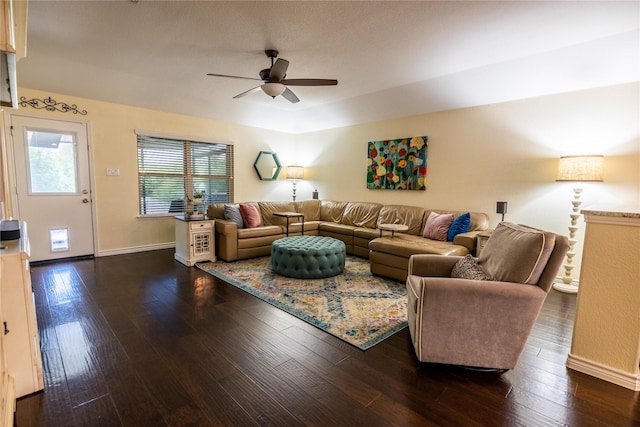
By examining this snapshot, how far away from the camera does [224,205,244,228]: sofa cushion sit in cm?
480

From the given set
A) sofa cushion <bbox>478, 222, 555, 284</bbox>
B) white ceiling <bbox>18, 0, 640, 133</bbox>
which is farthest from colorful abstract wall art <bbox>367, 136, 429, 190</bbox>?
sofa cushion <bbox>478, 222, 555, 284</bbox>

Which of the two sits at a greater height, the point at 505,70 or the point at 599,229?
the point at 505,70

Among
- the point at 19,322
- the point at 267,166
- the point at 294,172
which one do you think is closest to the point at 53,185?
the point at 19,322

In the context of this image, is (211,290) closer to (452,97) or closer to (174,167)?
(174,167)

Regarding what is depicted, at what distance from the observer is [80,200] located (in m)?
4.49

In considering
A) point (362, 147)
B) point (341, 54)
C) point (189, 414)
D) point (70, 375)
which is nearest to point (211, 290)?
point (70, 375)

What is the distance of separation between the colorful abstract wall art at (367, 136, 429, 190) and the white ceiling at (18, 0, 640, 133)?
621 millimetres

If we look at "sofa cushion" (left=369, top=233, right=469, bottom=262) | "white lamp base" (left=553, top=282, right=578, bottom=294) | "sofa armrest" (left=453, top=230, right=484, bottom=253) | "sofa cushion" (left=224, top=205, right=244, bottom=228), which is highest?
"sofa cushion" (left=224, top=205, right=244, bottom=228)

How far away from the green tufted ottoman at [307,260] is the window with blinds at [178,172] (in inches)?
99.9

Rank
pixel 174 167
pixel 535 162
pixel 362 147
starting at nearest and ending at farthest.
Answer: pixel 535 162 < pixel 174 167 < pixel 362 147

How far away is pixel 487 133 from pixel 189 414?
4597 mm

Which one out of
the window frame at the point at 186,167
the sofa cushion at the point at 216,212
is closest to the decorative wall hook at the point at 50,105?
the window frame at the point at 186,167

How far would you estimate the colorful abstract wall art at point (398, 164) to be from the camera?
496 centimetres

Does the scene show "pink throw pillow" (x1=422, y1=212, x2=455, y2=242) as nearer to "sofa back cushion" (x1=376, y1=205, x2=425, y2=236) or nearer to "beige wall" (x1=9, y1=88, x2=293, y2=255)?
"sofa back cushion" (x1=376, y1=205, x2=425, y2=236)
